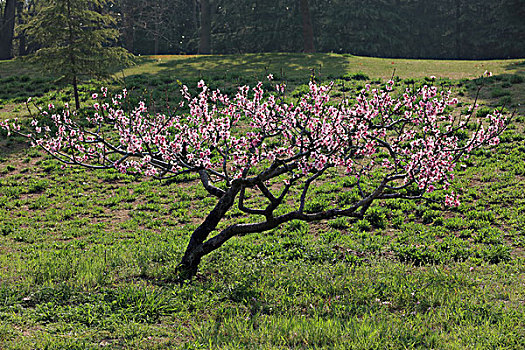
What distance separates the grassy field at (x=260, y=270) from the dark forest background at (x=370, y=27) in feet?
88.9

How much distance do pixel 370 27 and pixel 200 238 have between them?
3703 centimetres

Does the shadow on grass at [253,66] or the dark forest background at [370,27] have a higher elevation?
the dark forest background at [370,27]

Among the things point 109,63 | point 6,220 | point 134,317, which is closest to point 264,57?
point 109,63

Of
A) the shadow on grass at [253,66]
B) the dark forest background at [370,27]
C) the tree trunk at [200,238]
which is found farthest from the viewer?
the dark forest background at [370,27]

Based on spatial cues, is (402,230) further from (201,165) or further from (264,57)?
(264,57)

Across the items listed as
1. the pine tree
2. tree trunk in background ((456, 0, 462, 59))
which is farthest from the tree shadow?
tree trunk in background ((456, 0, 462, 59))

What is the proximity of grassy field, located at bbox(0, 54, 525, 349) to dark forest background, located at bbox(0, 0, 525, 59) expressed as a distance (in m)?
27.1

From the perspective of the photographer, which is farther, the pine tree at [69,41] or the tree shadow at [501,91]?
the pine tree at [69,41]

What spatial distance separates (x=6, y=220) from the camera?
11.9 metres

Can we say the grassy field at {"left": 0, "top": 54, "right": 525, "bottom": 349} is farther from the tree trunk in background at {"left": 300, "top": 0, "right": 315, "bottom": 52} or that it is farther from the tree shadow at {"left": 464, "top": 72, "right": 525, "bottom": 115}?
the tree trunk in background at {"left": 300, "top": 0, "right": 315, "bottom": 52}

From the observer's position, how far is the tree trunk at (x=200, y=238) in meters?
7.67

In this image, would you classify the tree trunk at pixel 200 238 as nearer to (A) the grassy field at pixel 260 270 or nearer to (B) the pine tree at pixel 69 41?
(A) the grassy field at pixel 260 270

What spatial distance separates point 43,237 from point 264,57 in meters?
21.2

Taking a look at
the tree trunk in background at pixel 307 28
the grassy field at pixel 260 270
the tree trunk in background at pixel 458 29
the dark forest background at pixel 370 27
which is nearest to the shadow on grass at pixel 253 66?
the tree trunk in background at pixel 307 28
